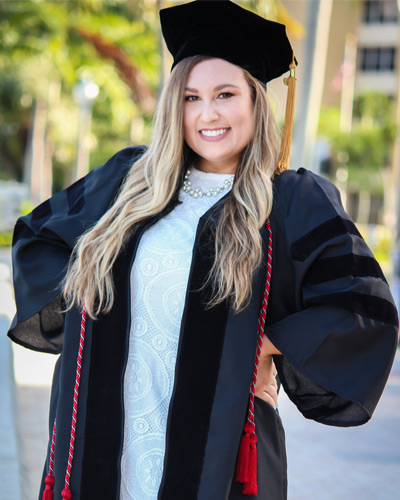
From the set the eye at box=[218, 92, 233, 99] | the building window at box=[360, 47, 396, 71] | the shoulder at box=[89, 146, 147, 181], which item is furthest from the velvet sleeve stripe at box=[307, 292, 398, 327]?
the building window at box=[360, 47, 396, 71]

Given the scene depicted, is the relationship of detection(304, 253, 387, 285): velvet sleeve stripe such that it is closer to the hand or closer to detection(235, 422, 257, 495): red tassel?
the hand

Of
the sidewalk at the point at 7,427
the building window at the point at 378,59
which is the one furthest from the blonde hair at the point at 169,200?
the building window at the point at 378,59

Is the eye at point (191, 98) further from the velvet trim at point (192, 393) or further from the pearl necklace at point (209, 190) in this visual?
the velvet trim at point (192, 393)

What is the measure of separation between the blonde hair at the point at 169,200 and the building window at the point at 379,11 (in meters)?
55.7

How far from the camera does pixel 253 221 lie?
2.15 m

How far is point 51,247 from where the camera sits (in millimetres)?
2402

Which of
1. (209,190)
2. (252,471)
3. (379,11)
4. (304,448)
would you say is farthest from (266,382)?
(379,11)

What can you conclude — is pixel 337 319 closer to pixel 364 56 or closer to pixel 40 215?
pixel 40 215

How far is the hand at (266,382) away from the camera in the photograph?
2.17 meters

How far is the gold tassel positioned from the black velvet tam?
0.49ft

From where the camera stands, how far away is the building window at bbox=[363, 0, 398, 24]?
54469 millimetres

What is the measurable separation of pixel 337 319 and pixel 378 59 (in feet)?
184

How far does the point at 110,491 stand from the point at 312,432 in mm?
4041

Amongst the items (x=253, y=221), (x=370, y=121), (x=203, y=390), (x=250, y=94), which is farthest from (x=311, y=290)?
(x=370, y=121)
